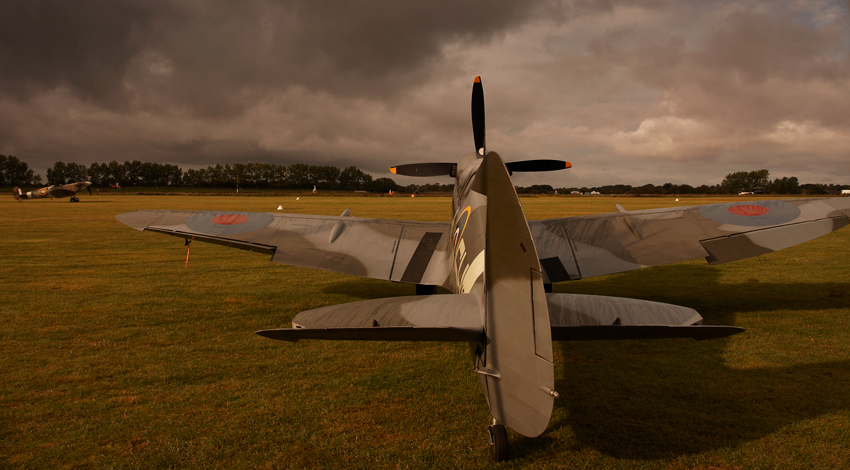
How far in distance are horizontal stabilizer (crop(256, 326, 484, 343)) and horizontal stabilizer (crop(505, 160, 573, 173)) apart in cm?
558

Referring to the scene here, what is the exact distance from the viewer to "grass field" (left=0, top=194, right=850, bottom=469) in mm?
3080

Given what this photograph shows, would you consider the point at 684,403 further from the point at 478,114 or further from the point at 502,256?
the point at 478,114

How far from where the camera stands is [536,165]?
7.66 meters

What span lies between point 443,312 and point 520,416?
813mm

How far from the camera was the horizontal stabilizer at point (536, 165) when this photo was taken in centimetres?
743

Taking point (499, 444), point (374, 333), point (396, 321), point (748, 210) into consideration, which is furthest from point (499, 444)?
point (748, 210)

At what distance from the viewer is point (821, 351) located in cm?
490

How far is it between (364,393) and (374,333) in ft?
6.57

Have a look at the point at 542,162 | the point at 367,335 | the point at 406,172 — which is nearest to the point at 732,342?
the point at 542,162

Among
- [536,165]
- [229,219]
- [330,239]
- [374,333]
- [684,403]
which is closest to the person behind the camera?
[374,333]

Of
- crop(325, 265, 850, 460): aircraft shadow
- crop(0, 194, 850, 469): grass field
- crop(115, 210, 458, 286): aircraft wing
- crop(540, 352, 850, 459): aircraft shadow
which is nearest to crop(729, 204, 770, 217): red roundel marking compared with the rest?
crop(0, 194, 850, 469): grass field

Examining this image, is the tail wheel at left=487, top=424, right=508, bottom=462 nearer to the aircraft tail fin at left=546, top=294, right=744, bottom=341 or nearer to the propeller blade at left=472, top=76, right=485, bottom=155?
the aircraft tail fin at left=546, top=294, right=744, bottom=341

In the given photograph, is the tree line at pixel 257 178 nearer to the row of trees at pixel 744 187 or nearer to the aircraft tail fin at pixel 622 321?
the row of trees at pixel 744 187

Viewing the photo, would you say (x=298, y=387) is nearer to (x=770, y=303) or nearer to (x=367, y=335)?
(x=367, y=335)
